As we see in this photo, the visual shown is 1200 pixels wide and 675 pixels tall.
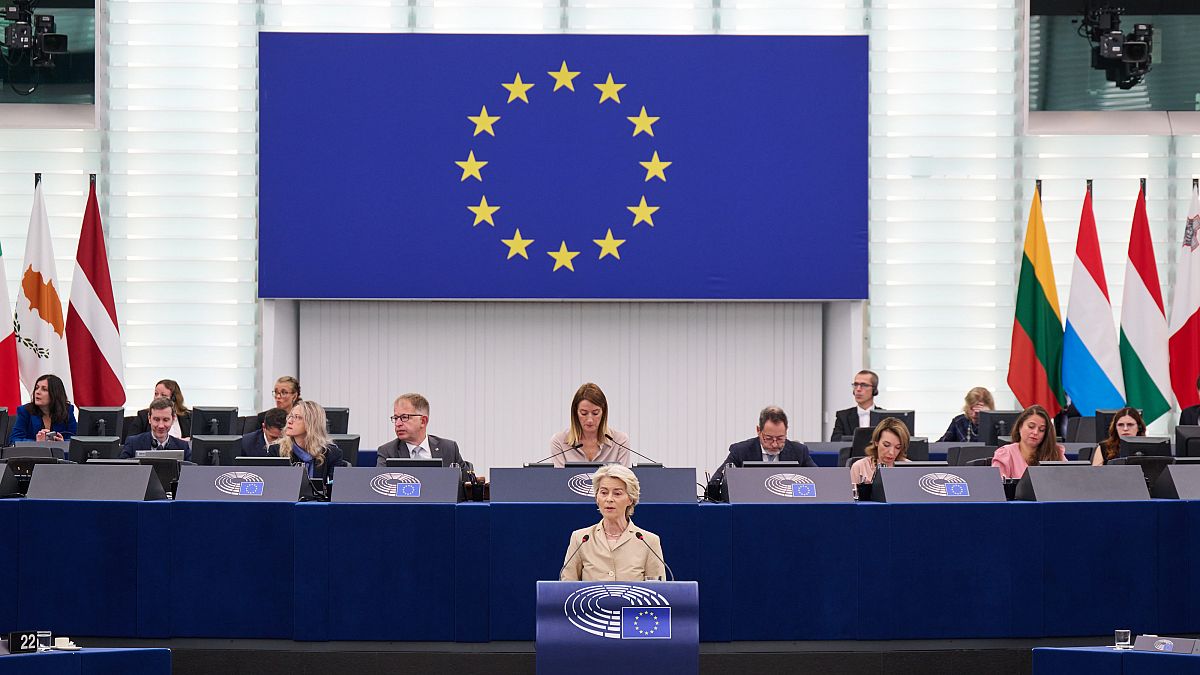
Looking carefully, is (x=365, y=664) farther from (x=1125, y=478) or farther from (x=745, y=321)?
(x=745, y=321)

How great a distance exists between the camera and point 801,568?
8109 mm

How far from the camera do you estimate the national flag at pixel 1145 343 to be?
14.3 metres

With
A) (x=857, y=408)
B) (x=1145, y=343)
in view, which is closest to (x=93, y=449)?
(x=857, y=408)

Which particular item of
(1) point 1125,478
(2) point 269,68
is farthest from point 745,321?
(1) point 1125,478

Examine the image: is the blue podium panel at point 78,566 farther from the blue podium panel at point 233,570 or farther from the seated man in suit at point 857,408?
the seated man in suit at point 857,408

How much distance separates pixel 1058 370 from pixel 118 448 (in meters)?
9.21

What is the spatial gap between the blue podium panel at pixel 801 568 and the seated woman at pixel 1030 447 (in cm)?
163

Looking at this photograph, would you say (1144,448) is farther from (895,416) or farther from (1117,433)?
(895,416)

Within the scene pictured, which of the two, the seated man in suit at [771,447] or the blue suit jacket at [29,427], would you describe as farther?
the blue suit jacket at [29,427]

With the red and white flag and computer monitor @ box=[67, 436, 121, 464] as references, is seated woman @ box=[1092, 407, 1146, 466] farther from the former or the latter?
the red and white flag

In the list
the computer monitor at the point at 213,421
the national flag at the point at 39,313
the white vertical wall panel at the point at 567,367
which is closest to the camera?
the computer monitor at the point at 213,421

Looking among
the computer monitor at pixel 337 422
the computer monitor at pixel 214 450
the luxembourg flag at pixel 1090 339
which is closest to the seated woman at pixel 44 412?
the computer monitor at pixel 337 422

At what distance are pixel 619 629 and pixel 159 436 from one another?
6028 mm

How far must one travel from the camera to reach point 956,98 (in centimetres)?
1586
